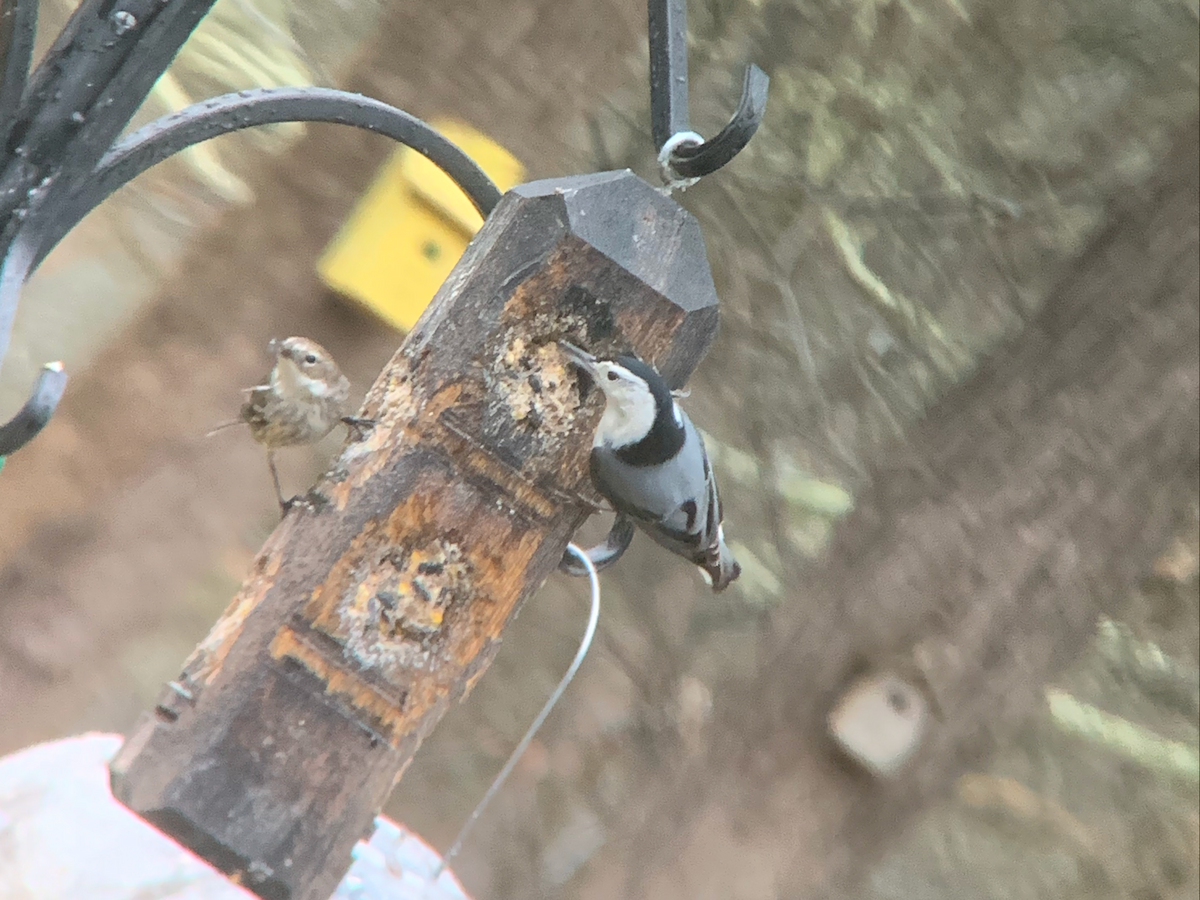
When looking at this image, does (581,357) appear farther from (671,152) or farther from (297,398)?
(297,398)

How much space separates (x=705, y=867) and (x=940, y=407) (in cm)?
110

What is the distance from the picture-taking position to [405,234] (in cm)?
198

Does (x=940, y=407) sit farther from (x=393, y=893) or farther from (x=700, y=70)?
(x=393, y=893)

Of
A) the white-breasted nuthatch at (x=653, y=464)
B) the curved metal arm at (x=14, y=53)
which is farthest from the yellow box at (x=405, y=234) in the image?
the curved metal arm at (x=14, y=53)

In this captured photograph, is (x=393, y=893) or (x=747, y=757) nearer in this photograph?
(x=393, y=893)

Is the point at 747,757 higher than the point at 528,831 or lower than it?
higher

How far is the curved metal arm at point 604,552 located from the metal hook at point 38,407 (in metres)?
0.47

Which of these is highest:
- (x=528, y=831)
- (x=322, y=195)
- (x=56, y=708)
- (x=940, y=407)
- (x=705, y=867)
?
(x=940, y=407)

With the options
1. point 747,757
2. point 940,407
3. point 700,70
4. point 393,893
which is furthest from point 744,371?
point 393,893

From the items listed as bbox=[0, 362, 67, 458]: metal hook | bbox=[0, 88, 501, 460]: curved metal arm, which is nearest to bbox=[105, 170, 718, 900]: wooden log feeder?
bbox=[0, 88, 501, 460]: curved metal arm

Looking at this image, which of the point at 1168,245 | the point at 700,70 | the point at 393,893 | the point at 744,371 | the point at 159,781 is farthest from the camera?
the point at 744,371

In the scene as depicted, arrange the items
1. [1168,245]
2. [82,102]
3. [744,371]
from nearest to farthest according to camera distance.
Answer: [82,102]
[1168,245]
[744,371]

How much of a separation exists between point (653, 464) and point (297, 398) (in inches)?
15.9

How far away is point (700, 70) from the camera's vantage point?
2141 mm
